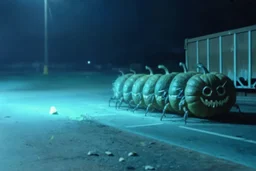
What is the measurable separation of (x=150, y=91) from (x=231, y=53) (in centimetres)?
598

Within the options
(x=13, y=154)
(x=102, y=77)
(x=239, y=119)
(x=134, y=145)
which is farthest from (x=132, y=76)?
(x=102, y=77)

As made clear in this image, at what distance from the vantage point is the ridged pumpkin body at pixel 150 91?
46.1 feet

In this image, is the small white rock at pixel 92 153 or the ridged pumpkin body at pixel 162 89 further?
the ridged pumpkin body at pixel 162 89

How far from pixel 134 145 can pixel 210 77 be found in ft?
14.5

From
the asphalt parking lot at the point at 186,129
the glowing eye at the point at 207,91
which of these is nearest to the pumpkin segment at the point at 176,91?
the asphalt parking lot at the point at 186,129

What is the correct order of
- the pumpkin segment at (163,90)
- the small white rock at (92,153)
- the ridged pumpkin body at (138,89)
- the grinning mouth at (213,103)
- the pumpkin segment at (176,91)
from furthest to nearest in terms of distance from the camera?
the ridged pumpkin body at (138,89), the pumpkin segment at (163,90), the pumpkin segment at (176,91), the grinning mouth at (213,103), the small white rock at (92,153)

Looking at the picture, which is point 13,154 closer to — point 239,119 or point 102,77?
point 239,119

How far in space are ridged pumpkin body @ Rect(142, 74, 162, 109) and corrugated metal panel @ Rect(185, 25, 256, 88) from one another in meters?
5.08

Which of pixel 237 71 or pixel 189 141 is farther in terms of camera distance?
pixel 237 71

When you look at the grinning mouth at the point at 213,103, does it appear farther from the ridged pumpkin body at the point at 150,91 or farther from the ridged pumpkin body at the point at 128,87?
the ridged pumpkin body at the point at 128,87

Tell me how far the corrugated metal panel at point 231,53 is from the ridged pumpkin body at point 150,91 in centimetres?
508

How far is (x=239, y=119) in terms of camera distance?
1263cm

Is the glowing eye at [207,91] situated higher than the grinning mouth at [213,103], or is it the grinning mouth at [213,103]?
the glowing eye at [207,91]

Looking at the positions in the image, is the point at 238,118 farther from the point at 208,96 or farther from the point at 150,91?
the point at 150,91
